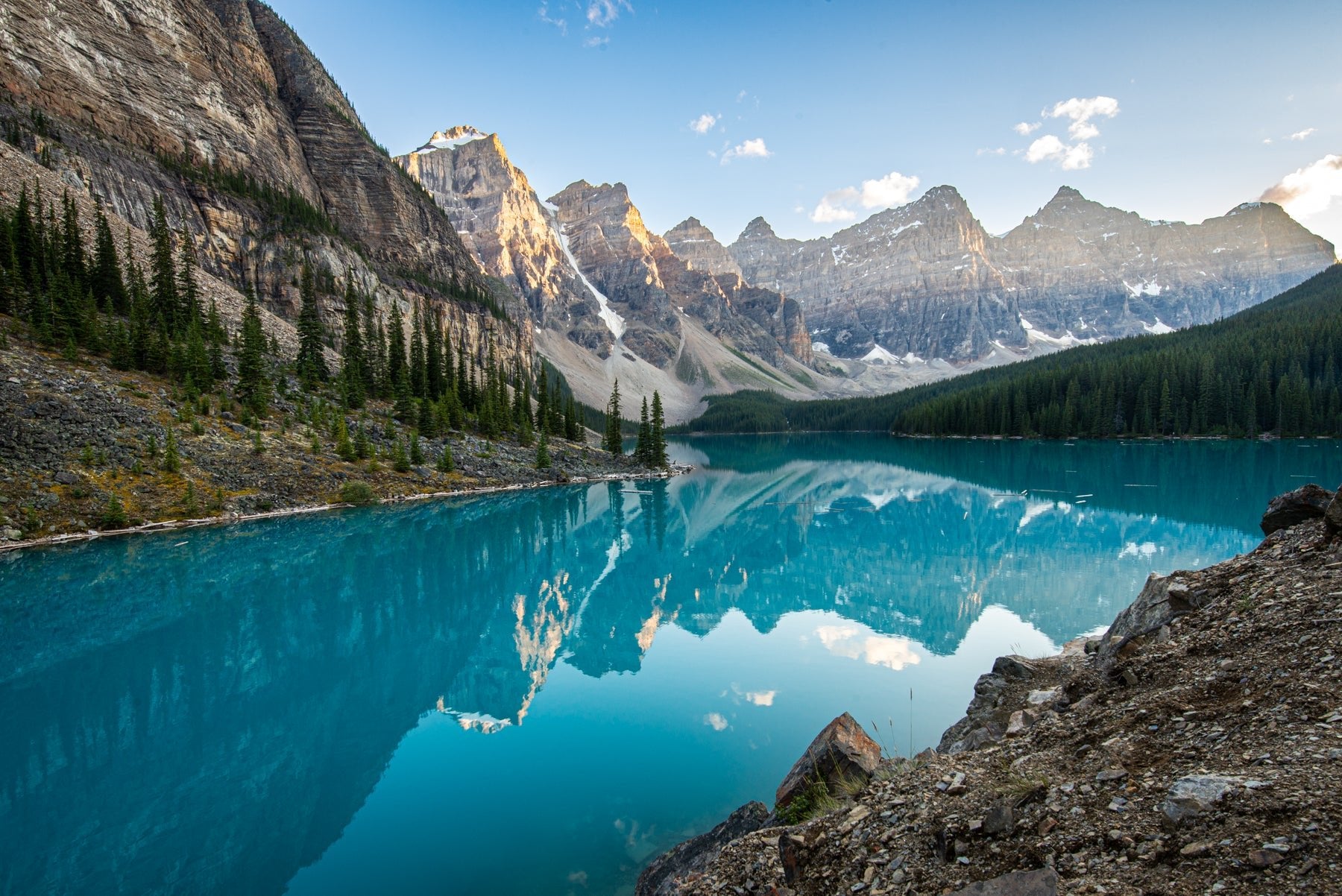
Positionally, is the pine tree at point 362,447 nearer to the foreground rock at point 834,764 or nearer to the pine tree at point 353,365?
the pine tree at point 353,365

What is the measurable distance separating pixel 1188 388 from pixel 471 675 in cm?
11976

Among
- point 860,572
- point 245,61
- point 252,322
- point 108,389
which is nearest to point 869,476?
point 860,572

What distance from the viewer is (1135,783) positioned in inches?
187

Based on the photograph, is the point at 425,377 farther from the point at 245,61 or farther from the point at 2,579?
the point at 245,61

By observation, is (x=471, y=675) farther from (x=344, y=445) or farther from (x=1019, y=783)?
(x=344, y=445)

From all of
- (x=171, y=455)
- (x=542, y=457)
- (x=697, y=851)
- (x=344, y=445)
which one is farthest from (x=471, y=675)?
(x=542, y=457)

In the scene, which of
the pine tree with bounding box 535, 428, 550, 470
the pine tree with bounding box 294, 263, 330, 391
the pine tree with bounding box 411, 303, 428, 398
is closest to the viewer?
the pine tree with bounding box 294, 263, 330, 391

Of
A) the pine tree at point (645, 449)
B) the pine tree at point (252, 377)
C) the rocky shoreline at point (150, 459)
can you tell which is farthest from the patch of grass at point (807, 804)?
the pine tree at point (645, 449)

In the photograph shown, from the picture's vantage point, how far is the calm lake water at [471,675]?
977 centimetres

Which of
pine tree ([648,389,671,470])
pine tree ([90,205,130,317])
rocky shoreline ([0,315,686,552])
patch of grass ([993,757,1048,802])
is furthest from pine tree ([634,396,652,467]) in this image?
patch of grass ([993,757,1048,802])

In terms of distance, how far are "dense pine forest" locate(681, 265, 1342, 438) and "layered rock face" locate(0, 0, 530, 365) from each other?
103 m

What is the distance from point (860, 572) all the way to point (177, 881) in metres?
25.3

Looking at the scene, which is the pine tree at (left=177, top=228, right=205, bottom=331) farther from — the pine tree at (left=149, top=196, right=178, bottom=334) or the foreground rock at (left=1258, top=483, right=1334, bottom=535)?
the foreground rock at (left=1258, top=483, right=1334, bottom=535)

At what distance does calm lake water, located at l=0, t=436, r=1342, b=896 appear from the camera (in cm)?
977
